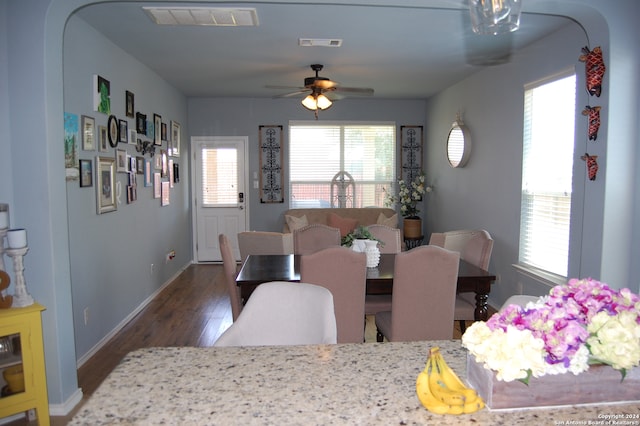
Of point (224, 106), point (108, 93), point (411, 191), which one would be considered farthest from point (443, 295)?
point (224, 106)

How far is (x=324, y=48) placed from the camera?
449cm

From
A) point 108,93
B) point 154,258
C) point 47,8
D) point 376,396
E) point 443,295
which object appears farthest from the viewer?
point 154,258

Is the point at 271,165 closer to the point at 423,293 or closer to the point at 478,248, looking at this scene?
the point at 478,248

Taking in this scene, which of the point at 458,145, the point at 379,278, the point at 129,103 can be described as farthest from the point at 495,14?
the point at 458,145

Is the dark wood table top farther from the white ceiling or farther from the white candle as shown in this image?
the white ceiling

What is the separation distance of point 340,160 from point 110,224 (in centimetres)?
425

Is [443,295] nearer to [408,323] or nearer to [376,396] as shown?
[408,323]

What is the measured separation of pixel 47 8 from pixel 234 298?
6.92ft

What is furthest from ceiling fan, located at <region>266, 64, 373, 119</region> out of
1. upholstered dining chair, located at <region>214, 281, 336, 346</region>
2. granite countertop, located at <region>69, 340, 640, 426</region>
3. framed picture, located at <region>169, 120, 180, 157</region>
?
granite countertop, located at <region>69, 340, 640, 426</region>

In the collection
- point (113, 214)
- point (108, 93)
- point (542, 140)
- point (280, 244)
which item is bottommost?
point (280, 244)

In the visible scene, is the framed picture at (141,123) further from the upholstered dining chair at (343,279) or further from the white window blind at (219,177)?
the upholstered dining chair at (343,279)

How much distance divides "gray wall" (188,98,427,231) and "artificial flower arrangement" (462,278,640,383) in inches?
258

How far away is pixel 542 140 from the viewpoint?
422 cm

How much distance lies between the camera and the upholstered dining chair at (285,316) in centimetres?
193
